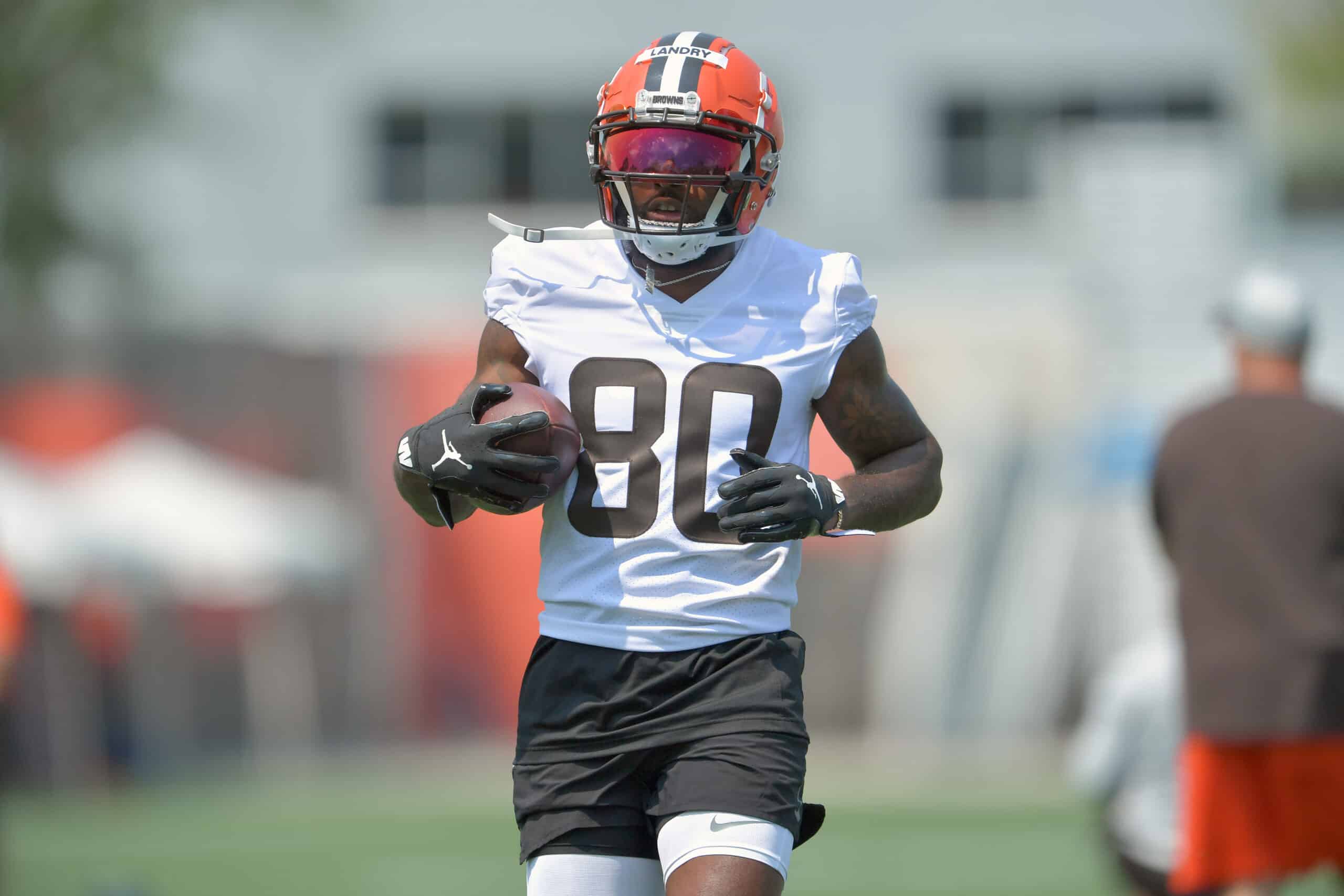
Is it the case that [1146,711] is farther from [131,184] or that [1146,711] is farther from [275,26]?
[131,184]

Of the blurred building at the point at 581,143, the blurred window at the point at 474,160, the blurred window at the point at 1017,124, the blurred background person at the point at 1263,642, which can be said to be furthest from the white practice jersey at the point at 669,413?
the blurred window at the point at 1017,124

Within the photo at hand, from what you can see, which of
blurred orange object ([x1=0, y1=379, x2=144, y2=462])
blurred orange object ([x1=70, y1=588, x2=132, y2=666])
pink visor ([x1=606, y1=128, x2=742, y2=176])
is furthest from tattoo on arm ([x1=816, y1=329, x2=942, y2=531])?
blurred orange object ([x1=0, y1=379, x2=144, y2=462])

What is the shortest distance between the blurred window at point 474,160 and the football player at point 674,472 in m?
20.3

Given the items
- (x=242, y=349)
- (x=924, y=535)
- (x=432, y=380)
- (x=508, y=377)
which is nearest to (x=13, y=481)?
(x=242, y=349)

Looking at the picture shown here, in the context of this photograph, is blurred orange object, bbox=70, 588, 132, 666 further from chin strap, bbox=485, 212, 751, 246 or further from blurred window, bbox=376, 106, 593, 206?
chin strap, bbox=485, 212, 751, 246

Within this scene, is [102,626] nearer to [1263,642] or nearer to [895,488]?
[1263,642]

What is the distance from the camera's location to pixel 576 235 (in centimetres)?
374

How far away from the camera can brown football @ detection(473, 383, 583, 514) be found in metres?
3.42

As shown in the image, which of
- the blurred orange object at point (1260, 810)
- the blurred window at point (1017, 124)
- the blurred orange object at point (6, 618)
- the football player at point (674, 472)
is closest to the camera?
the football player at point (674, 472)

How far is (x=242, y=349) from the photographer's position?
18.7m

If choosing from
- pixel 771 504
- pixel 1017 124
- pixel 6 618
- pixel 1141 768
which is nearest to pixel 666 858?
pixel 771 504

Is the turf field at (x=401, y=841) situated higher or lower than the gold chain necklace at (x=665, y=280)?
lower

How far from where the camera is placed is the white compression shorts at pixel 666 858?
3299mm

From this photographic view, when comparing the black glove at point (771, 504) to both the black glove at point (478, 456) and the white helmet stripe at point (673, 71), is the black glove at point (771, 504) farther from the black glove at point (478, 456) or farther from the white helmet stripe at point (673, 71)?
the white helmet stripe at point (673, 71)
